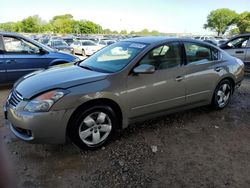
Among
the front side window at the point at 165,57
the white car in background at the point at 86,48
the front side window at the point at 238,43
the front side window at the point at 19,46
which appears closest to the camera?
the front side window at the point at 165,57

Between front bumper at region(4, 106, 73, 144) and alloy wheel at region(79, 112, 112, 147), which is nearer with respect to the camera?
front bumper at region(4, 106, 73, 144)

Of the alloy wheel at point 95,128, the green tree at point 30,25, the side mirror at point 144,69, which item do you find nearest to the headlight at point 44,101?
the alloy wheel at point 95,128

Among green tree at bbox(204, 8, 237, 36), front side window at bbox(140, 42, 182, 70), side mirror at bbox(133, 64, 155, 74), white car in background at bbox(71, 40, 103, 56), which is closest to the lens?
side mirror at bbox(133, 64, 155, 74)

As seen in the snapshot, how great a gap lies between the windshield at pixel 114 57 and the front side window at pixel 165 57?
18cm

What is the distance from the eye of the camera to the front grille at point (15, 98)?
3.59 m

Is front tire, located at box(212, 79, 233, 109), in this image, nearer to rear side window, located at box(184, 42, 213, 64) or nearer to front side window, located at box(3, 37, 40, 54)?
rear side window, located at box(184, 42, 213, 64)

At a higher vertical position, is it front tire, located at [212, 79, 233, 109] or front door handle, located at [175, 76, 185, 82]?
front door handle, located at [175, 76, 185, 82]

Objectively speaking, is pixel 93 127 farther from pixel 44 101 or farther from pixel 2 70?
pixel 2 70

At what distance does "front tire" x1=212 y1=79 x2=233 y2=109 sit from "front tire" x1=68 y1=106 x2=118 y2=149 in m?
2.28

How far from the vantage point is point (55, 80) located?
377cm

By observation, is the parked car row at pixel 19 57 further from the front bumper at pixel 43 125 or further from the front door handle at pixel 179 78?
the front door handle at pixel 179 78

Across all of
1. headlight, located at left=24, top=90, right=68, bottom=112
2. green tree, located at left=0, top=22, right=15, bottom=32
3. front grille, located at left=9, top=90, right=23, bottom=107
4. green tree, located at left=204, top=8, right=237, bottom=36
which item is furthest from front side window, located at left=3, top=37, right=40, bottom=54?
green tree, located at left=0, top=22, right=15, bottom=32

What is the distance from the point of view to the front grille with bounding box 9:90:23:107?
3590 millimetres

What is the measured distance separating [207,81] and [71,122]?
2590 mm
